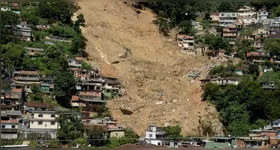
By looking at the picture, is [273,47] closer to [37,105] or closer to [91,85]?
[91,85]

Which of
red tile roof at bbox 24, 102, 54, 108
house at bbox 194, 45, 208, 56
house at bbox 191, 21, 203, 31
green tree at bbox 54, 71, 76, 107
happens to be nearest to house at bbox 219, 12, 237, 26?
house at bbox 191, 21, 203, 31

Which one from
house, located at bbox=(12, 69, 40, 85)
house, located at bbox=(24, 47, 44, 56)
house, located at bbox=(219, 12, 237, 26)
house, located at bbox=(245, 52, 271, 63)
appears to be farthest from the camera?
house, located at bbox=(219, 12, 237, 26)

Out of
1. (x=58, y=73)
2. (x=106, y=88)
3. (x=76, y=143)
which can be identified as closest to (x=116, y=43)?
(x=106, y=88)

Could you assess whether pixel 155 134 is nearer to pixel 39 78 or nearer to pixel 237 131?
pixel 237 131

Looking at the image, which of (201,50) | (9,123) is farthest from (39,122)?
(201,50)

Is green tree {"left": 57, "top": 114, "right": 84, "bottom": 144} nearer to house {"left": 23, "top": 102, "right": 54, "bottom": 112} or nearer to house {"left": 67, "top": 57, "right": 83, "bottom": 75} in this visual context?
house {"left": 23, "top": 102, "right": 54, "bottom": 112}
